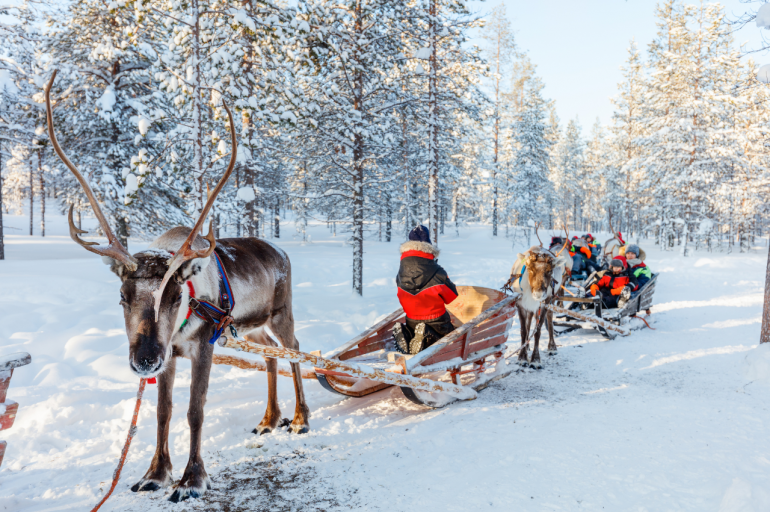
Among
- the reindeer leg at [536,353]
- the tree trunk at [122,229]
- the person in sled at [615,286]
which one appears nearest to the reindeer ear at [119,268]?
the reindeer leg at [536,353]

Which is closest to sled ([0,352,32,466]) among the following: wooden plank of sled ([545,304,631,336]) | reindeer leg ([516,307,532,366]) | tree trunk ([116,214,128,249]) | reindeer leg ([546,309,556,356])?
reindeer leg ([516,307,532,366])

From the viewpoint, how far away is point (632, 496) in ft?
10.1

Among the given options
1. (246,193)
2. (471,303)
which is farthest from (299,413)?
(246,193)

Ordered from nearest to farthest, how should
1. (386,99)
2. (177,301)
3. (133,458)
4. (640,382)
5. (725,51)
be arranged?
(177,301) → (133,458) → (640,382) → (386,99) → (725,51)

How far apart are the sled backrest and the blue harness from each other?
416 cm

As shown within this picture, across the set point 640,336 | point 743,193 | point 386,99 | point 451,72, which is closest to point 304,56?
point 386,99

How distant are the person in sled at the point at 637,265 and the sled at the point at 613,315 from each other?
0.15m

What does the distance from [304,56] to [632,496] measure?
9.58m

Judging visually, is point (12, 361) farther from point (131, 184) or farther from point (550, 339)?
point (550, 339)

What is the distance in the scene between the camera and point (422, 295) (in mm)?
5219

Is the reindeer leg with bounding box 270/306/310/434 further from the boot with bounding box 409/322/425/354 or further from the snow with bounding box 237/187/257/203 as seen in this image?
the snow with bounding box 237/187/257/203

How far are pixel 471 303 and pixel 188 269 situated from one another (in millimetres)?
4885

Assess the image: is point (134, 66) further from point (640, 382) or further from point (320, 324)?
point (640, 382)

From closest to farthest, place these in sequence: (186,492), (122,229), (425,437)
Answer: (186,492) → (425,437) → (122,229)
